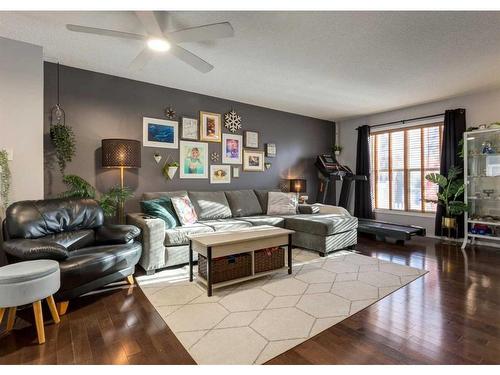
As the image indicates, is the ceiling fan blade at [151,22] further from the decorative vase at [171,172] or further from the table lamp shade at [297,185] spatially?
the table lamp shade at [297,185]

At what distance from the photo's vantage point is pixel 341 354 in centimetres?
165

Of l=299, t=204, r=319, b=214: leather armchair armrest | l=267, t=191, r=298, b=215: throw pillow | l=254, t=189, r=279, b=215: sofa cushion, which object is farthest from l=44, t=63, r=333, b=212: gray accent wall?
l=299, t=204, r=319, b=214: leather armchair armrest

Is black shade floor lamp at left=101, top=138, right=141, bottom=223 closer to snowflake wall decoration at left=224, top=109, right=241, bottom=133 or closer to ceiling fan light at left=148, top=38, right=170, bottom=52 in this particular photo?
ceiling fan light at left=148, top=38, right=170, bottom=52

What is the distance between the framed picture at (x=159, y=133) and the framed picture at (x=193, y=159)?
0.17m

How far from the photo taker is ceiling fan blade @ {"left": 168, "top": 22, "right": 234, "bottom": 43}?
204cm

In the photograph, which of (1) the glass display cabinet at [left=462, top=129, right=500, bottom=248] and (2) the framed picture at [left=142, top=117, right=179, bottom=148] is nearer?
(2) the framed picture at [left=142, top=117, right=179, bottom=148]

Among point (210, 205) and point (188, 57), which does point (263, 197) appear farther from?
point (188, 57)

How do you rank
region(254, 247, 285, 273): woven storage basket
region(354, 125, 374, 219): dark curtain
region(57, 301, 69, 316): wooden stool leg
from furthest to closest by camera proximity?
region(354, 125, 374, 219): dark curtain < region(254, 247, 285, 273): woven storage basket < region(57, 301, 69, 316): wooden stool leg

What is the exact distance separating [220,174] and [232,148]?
52 cm

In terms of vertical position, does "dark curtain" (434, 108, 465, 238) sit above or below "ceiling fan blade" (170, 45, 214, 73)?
below

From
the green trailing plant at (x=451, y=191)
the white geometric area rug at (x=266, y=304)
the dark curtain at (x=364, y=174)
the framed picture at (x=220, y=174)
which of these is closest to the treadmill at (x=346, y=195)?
the dark curtain at (x=364, y=174)

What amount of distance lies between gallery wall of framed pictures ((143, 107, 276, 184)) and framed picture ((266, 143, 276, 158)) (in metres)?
0.09

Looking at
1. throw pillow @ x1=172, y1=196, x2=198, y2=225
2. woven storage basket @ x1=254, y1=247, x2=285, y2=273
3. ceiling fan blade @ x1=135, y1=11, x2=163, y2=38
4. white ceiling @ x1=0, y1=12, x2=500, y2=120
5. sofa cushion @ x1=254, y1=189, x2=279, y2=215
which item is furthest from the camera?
sofa cushion @ x1=254, y1=189, x2=279, y2=215
